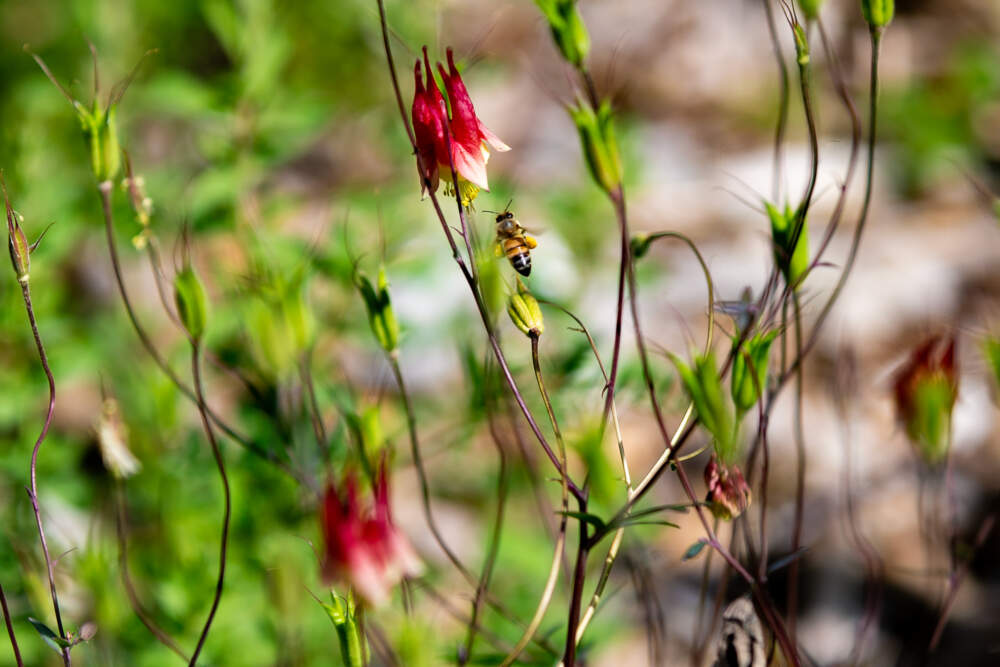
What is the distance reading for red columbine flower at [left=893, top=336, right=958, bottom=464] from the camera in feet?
2.95

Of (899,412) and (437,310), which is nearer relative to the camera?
(899,412)

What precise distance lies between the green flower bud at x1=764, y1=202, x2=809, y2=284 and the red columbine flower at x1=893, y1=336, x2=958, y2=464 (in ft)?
0.66

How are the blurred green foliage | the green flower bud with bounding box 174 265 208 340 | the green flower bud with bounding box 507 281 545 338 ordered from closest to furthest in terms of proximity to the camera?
1. the green flower bud with bounding box 507 281 545 338
2. the green flower bud with bounding box 174 265 208 340
3. the blurred green foliage

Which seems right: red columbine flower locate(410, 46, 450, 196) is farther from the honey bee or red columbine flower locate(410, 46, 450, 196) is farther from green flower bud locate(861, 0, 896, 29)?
green flower bud locate(861, 0, 896, 29)

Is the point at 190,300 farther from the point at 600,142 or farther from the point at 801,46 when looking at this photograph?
the point at 801,46

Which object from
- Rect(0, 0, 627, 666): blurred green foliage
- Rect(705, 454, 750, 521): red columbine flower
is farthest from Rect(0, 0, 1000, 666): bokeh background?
Rect(705, 454, 750, 521): red columbine flower

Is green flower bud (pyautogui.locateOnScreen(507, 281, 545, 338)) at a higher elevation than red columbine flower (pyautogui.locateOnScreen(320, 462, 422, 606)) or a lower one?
higher

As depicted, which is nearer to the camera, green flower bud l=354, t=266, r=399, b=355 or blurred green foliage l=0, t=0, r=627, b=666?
green flower bud l=354, t=266, r=399, b=355

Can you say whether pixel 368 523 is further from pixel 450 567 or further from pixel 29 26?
pixel 29 26

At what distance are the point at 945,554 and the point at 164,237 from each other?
1.84 metres

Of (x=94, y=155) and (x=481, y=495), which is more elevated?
(x=94, y=155)

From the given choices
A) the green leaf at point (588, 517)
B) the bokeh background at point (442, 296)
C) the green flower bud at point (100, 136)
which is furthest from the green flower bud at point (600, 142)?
the green flower bud at point (100, 136)

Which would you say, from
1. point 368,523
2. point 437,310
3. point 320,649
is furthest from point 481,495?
point 368,523

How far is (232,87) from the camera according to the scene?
140 cm
